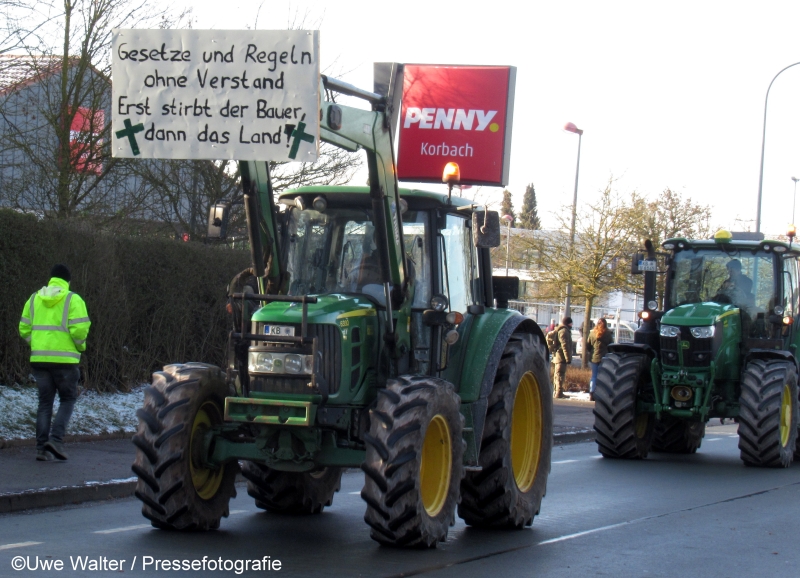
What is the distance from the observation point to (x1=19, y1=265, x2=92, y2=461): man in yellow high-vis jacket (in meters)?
11.0

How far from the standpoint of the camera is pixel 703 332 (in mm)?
13828

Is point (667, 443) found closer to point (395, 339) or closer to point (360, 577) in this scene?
point (395, 339)

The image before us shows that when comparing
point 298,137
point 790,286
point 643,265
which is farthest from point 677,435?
point 298,137

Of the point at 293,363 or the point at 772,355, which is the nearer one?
the point at 293,363

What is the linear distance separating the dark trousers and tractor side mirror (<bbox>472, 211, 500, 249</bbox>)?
16.0 ft

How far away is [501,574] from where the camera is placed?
6949mm

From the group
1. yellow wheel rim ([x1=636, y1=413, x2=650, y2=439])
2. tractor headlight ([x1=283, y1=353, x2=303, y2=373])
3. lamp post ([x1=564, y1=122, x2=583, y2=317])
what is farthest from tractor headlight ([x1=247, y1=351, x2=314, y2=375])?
lamp post ([x1=564, y1=122, x2=583, y2=317])

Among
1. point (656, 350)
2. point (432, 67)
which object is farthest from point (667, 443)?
point (432, 67)

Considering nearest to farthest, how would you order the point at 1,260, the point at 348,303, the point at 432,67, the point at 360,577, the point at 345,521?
the point at 360,577 → the point at 348,303 → the point at 345,521 → the point at 1,260 → the point at 432,67

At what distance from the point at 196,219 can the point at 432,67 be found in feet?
22.6

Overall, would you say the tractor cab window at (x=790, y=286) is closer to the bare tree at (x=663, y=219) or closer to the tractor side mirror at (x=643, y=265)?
the tractor side mirror at (x=643, y=265)

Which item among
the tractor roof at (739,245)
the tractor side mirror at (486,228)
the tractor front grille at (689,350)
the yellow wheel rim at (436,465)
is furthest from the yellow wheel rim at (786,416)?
the yellow wheel rim at (436,465)

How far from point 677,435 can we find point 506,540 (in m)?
7.53

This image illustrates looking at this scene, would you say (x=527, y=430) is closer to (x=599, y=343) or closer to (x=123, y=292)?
(x=123, y=292)
